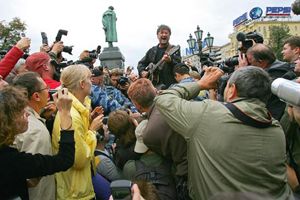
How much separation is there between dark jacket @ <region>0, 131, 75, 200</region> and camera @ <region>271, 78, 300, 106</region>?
1.31 meters

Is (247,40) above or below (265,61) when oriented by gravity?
above

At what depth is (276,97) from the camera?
11.7ft

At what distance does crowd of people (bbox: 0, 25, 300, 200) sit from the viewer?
2387 millimetres

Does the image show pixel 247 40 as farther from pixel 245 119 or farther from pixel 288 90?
pixel 288 90

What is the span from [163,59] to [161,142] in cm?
295

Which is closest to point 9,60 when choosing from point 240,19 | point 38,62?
point 38,62

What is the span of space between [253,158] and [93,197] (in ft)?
4.45

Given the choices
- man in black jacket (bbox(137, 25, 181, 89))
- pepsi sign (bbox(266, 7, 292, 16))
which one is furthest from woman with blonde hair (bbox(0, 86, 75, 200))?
pepsi sign (bbox(266, 7, 292, 16))

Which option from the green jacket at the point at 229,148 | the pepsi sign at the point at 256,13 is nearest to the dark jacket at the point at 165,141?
the green jacket at the point at 229,148

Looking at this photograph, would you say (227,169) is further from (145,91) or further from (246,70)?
(145,91)

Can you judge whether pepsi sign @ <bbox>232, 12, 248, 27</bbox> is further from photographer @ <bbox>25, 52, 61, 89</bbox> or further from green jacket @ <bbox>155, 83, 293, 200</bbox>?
green jacket @ <bbox>155, 83, 293, 200</bbox>

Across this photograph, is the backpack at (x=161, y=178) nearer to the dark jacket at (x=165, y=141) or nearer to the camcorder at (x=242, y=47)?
the dark jacket at (x=165, y=141)

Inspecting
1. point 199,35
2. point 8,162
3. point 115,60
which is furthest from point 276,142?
point 115,60

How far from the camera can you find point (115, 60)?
1747 centimetres
